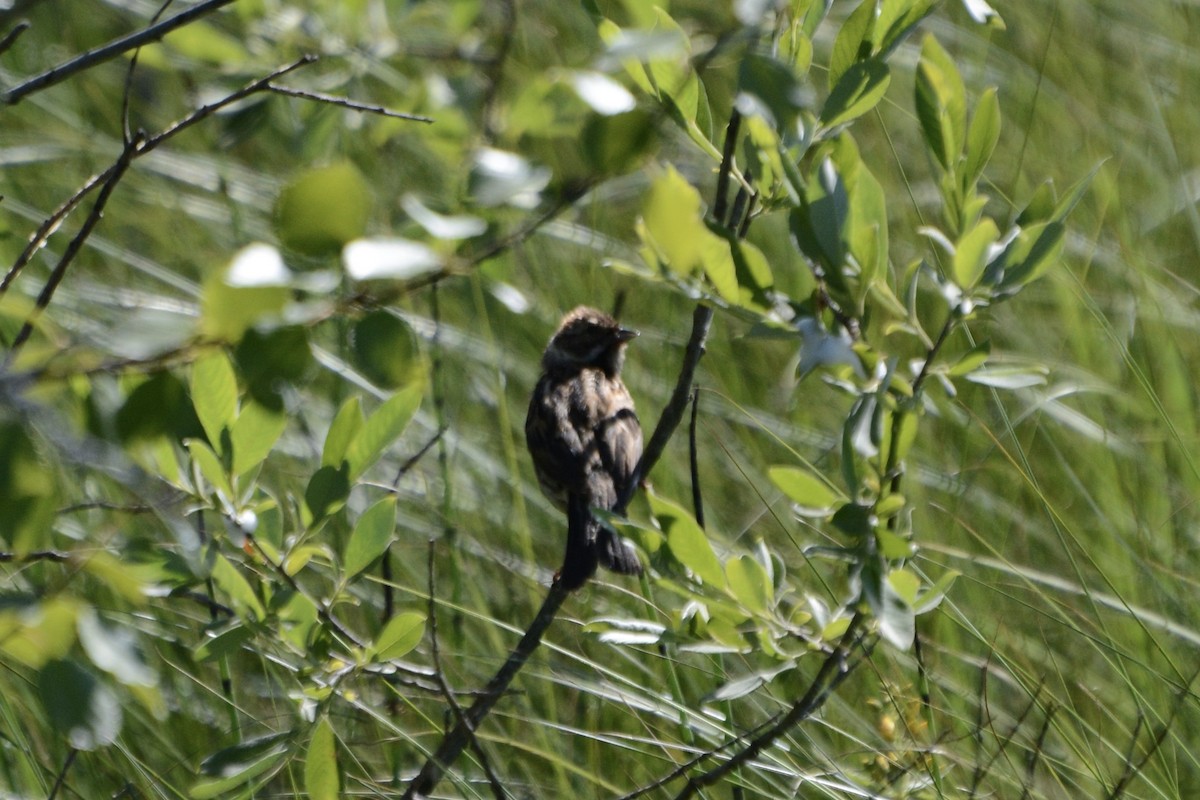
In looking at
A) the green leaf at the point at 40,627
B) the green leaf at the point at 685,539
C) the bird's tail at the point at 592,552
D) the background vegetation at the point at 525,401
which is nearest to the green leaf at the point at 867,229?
the background vegetation at the point at 525,401

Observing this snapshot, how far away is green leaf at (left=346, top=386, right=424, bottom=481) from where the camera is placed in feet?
5.33

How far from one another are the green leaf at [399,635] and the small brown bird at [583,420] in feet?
5.31

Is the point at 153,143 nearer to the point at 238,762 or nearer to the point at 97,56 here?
the point at 97,56

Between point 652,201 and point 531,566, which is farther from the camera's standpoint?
point 531,566

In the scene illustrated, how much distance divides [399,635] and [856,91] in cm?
96

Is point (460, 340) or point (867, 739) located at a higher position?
point (460, 340)

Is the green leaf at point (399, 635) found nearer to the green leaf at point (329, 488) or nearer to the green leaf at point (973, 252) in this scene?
the green leaf at point (329, 488)

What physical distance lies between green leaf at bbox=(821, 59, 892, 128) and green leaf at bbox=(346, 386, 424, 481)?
0.62 metres

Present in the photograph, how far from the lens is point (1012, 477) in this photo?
3691 mm

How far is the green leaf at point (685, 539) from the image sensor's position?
1.68 m

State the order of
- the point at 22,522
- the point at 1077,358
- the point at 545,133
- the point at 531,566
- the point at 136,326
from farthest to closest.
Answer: the point at 1077,358 → the point at 531,566 → the point at 545,133 → the point at 22,522 → the point at 136,326

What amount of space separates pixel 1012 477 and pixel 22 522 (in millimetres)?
3087

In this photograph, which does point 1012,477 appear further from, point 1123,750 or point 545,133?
point 545,133

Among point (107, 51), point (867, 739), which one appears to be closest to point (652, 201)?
point (107, 51)
